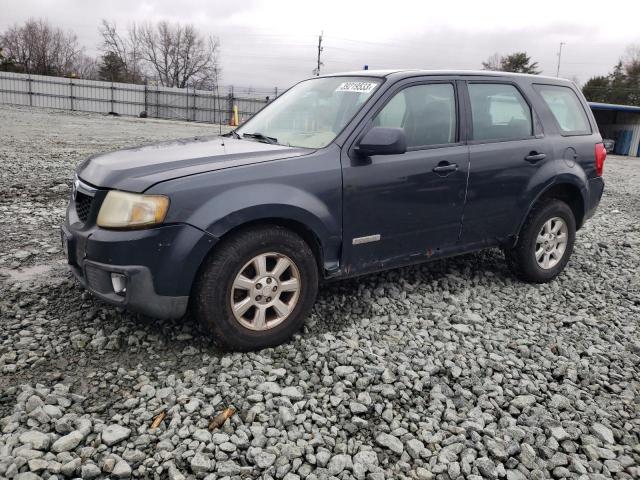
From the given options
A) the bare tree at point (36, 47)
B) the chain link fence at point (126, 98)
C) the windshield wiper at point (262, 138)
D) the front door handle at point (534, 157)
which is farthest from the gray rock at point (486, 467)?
the bare tree at point (36, 47)

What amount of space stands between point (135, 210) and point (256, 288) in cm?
86

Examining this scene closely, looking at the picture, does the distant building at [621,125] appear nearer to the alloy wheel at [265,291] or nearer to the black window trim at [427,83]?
the black window trim at [427,83]

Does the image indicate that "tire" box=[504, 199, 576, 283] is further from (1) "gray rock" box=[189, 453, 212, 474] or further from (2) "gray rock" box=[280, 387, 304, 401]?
(1) "gray rock" box=[189, 453, 212, 474]

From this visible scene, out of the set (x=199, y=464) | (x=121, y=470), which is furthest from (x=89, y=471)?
(x=199, y=464)

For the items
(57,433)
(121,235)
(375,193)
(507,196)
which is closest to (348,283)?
(375,193)

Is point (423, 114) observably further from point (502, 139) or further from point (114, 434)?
point (114, 434)

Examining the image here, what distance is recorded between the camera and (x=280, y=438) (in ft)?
8.68

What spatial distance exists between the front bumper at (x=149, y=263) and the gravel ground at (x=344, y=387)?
1.38 feet

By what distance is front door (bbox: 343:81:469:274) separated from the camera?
3674mm

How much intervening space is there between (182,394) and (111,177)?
135 centimetres

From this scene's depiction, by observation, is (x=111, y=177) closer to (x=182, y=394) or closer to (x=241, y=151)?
(x=241, y=151)

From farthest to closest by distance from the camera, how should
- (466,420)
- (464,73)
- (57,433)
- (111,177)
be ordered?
(464,73) < (111,177) < (466,420) < (57,433)

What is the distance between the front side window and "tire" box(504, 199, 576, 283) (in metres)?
1.25

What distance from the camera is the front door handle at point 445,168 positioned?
4.00m
